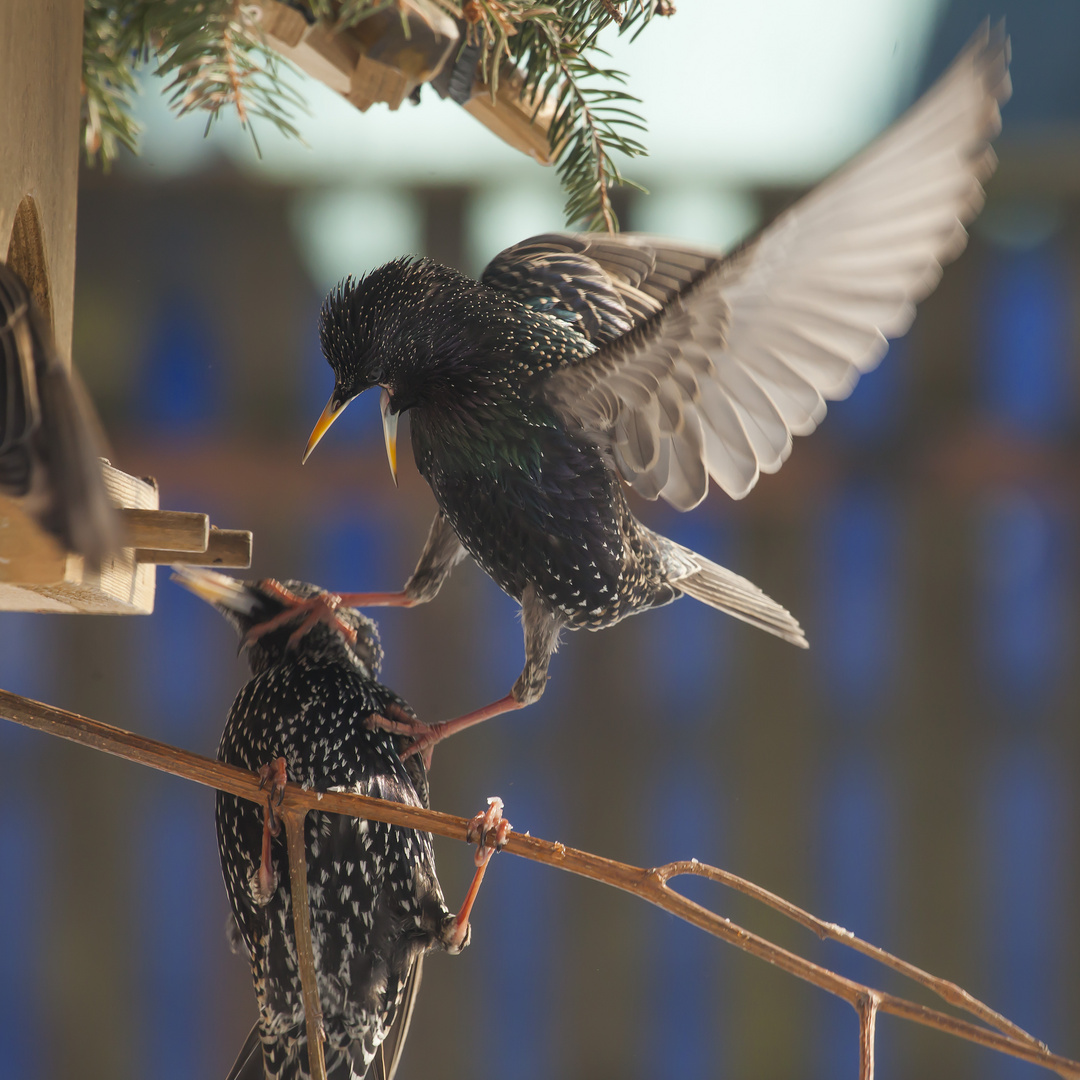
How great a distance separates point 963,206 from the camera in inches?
25.3

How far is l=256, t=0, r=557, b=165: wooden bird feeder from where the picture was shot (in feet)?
2.55

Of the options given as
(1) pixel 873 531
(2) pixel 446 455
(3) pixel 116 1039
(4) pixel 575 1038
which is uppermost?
(1) pixel 873 531

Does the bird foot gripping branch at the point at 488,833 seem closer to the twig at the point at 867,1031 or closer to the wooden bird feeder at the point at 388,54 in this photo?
the twig at the point at 867,1031

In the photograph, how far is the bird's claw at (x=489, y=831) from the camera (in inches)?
28.8

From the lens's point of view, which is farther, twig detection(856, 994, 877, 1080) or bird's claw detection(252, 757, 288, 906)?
bird's claw detection(252, 757, 288, 906)

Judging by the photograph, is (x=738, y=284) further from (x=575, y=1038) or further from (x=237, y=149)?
(x=575, y=1038)

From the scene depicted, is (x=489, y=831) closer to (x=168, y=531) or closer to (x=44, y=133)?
(x=168, y=531)

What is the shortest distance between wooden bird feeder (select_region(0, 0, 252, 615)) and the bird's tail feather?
38cm

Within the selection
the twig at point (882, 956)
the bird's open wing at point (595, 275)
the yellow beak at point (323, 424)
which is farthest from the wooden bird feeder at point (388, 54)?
the twig at point (882, 956)

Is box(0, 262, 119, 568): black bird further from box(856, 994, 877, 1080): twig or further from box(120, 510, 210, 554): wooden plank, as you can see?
box(856, 994, 877, 1080): twig

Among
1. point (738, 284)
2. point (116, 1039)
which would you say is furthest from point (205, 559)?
point (116, 1039)

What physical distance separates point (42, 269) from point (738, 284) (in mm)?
519

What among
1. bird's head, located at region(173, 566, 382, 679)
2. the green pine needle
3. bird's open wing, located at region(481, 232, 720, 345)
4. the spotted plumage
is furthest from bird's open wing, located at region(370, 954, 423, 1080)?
the green pine needle

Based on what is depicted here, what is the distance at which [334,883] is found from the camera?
2.81 feet
